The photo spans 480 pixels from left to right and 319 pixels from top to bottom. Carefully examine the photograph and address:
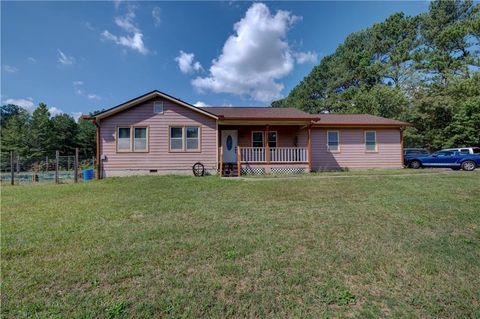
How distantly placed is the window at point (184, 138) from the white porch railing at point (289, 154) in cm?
413

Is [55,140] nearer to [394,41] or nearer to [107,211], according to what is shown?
[107,211]

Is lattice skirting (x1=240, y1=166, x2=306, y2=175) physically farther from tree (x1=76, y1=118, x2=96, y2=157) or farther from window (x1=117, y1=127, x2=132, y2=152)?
tree (x1=76, y1=118, x2=96, y2=157)

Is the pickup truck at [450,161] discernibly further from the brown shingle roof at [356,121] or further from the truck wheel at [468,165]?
the brown shingle roof at [356,121]

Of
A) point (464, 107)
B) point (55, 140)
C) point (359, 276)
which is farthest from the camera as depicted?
Answer: point (55, 140)

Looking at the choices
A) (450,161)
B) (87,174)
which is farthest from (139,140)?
(450,161)

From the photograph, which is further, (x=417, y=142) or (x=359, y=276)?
(x=417, y=142)

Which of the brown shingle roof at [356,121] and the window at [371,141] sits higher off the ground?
the brown shingle roof at [356,121]

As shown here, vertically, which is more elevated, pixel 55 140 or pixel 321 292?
pixel 55 140

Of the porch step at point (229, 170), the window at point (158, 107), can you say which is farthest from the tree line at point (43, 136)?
the porch step at point (229, 170)

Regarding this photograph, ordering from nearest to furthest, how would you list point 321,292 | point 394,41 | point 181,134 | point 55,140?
point 321,292
point 181,134
point 394,41
point 55,140

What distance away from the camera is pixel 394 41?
101ft

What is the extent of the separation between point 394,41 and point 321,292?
122ft

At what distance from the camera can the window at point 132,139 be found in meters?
12.9

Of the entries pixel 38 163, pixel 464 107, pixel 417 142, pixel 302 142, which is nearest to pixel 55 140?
pixel 38 163
